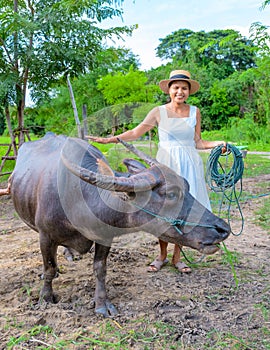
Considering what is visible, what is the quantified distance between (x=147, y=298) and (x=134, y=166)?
4.26 ft

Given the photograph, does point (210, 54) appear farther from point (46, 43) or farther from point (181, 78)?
point (181, 78)

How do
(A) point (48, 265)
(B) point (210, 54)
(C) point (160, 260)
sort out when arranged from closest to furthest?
(A) point (48, 265) → (C) point (160, 260) → (B) point (210, 54)

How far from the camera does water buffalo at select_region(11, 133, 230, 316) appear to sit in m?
2.63

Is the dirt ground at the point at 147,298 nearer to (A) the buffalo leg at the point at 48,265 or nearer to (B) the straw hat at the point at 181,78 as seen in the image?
(A) the buffalo leg at the point at 48,265

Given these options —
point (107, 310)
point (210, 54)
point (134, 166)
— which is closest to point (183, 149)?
point (134, 166)

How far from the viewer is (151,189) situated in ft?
8.72

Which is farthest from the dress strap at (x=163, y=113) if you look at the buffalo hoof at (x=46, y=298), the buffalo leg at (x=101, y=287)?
the buffalo hoof at (x=46, y=298)

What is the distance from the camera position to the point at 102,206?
9.18ft

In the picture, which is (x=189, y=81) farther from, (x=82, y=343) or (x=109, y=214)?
(x=82, y=343)

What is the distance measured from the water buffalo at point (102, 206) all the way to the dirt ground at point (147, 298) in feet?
0.78

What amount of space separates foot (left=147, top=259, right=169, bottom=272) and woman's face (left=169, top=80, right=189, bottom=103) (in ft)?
5.80

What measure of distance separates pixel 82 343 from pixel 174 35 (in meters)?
40.9

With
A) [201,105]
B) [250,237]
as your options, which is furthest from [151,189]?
[201,105]

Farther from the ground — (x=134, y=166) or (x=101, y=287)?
(x=134, y=166)
